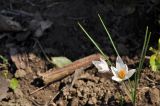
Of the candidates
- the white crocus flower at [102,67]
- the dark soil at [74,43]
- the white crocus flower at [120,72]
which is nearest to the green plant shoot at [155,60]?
the dark soil at [74,43]

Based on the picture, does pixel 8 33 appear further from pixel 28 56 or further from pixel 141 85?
pixel 141 85

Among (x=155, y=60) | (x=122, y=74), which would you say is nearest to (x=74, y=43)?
(x=155, y=60)

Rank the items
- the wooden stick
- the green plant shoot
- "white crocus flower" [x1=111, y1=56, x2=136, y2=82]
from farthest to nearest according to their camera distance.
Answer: the wooden stick < the green plant shoot < "white crocus flower" [x1=111, y1=56, x2=136, y2=82]

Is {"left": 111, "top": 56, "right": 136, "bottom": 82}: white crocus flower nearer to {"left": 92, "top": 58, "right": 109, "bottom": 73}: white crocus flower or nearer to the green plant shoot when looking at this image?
{"left": 92, "top": 58, "right": 109, "bottom": 73}: white crocus flower

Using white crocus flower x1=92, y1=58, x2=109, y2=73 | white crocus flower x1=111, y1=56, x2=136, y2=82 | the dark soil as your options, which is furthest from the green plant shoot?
white crocus flower x1=92, y1=58, x2=109, y2=73

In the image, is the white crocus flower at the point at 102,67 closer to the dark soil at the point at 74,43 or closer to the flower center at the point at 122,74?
the flower center at the point at 122,74

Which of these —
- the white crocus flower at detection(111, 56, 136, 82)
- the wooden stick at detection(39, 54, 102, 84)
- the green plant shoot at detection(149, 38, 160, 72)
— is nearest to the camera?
the white crocus flower at detection(111, 56, 136, 82)

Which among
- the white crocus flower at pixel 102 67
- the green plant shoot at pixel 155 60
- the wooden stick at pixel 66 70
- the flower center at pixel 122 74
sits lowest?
the wooden stick at pixel 66 70
